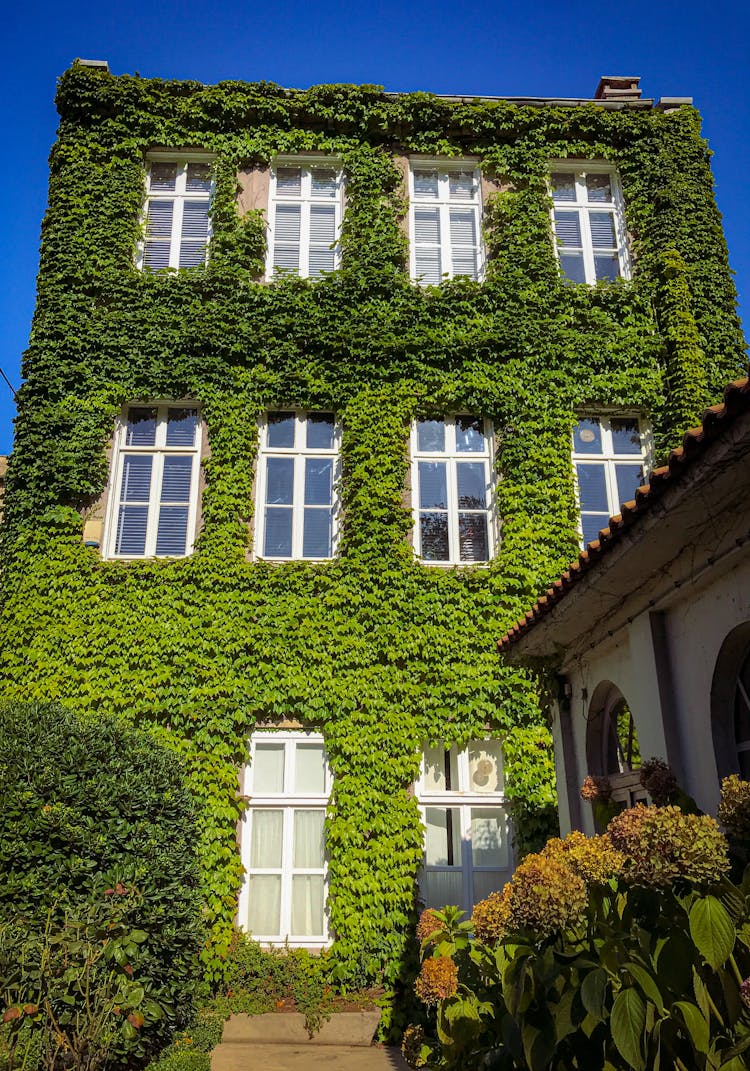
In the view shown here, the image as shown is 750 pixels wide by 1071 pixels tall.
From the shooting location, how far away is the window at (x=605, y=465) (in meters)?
12.7

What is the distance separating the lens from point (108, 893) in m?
6.80


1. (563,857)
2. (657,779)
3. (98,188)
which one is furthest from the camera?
(98,188)

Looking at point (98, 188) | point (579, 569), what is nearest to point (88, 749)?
point (579, 569)

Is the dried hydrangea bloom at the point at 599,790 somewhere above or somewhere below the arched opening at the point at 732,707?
below

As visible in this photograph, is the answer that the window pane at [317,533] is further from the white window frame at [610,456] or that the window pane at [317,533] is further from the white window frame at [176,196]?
the white window frame at [176,196]

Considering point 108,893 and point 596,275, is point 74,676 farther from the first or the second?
point 596,275

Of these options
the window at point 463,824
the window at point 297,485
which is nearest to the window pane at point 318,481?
the window at point 297,485

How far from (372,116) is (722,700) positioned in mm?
12515

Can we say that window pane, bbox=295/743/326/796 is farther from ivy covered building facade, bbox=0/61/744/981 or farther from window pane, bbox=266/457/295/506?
window pane, bbox=266/457/295/506

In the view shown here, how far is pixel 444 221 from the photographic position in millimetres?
14500

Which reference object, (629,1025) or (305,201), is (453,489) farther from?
(629,1025)

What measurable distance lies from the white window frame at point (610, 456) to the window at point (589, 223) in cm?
245

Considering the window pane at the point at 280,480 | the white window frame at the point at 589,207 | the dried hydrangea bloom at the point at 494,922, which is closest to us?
the dried hydrangea bloom at the point at 494,922

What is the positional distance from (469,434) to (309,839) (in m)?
6.31
